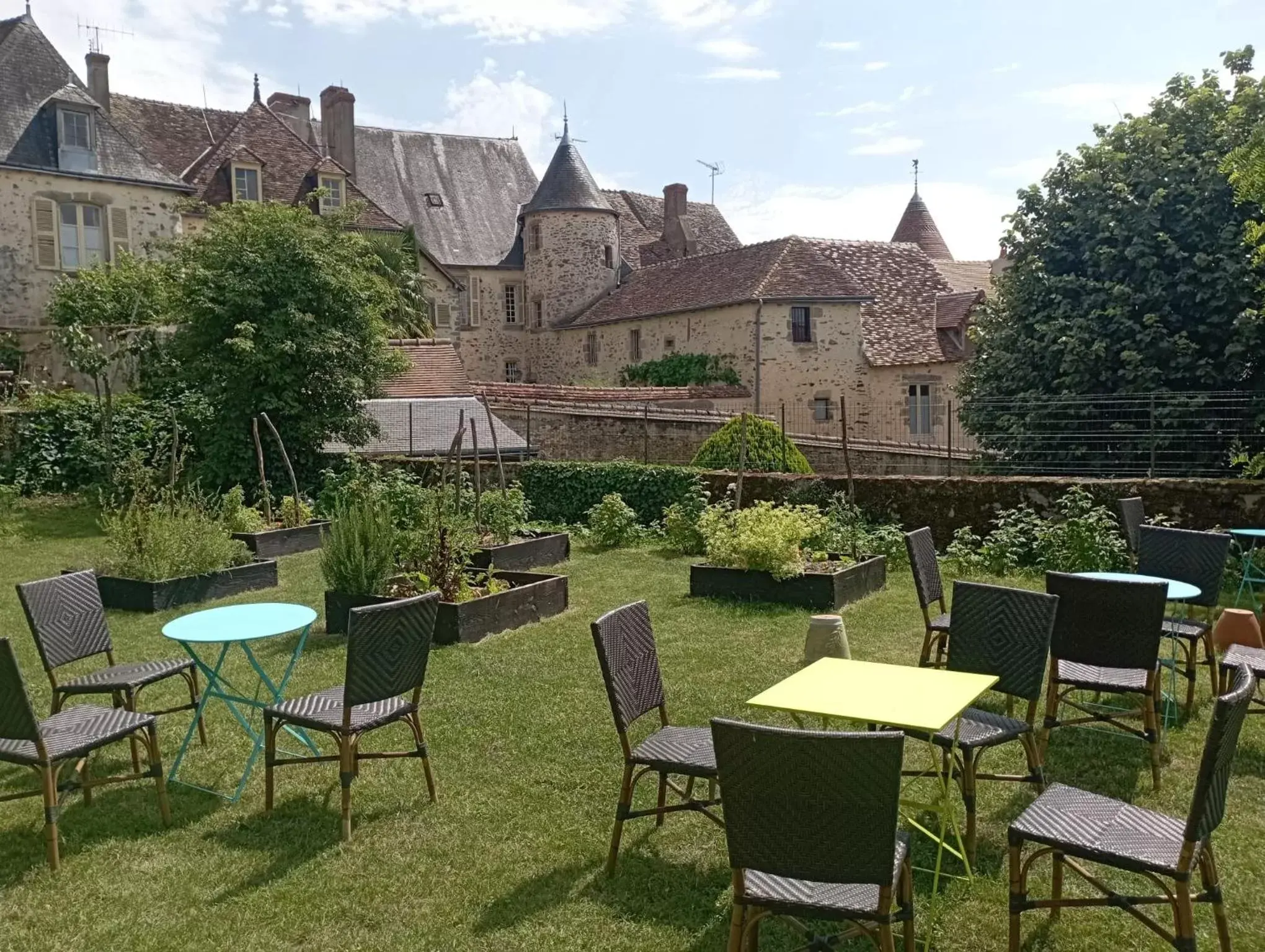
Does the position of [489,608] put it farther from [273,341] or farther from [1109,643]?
[273,341]

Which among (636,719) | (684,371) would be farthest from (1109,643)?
(684,371)

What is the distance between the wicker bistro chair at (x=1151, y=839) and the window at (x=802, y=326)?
80.2ft

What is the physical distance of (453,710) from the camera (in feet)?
19.5

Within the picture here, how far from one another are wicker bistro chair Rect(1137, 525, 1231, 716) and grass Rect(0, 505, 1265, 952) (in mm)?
438

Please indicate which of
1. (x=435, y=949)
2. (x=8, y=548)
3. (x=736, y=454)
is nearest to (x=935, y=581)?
(x=435, y=949)

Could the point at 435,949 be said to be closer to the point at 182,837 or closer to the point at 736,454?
the point at 182,837

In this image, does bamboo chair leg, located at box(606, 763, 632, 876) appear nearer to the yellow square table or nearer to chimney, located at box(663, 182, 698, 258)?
the yellow square table

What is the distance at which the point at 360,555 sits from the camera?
784 cm

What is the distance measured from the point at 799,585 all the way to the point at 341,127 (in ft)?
96.5

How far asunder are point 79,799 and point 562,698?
102 inches

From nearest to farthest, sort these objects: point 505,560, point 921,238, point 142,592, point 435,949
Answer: point 435,949 < point 142,592 < point 505,560 < point 921,238

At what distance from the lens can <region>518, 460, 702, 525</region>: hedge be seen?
1347 cm

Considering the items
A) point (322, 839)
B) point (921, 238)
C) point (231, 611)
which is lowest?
point (322, 839)

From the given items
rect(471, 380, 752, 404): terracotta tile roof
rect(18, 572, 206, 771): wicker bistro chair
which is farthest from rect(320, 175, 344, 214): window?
rect(18, 572, 206, 771): wicker bistro chair
